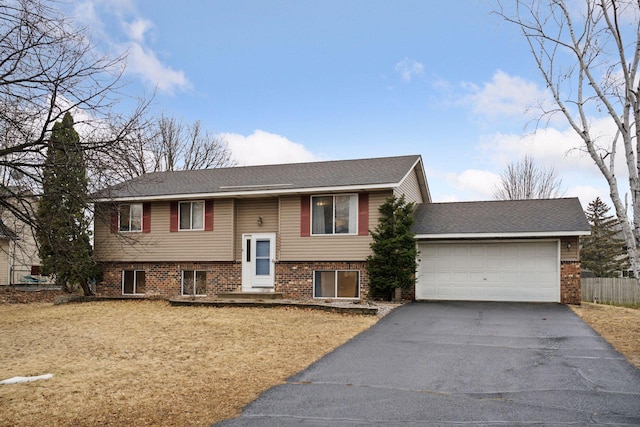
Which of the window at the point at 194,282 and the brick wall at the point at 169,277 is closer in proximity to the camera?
the brick wall at the point at 169,277

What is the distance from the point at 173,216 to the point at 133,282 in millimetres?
3173

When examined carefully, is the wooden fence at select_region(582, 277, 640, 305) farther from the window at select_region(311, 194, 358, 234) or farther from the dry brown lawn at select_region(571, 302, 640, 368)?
the window at select_region(311, 194, 358, 234)

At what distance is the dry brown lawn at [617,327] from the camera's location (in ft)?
32.6

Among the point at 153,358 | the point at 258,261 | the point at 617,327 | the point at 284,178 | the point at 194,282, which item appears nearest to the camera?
the point at 153,358

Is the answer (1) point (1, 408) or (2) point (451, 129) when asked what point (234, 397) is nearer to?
(1) point (1, 408)

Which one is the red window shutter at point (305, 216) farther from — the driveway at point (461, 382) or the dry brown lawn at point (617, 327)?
the dry brown lawn at point (617, 327)

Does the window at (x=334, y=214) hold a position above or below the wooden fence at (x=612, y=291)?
above

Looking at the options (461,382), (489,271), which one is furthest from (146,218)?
(461,382)

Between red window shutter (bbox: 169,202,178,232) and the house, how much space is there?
0.04 metres

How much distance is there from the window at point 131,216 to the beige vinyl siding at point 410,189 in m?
9.74

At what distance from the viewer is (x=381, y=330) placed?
12.1 meters

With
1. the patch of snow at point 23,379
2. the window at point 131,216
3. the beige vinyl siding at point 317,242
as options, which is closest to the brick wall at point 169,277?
the window at point 131,216

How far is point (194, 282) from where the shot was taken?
1972 centimetres

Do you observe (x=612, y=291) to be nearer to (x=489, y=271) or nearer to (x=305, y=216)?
(x=489, y=271)
